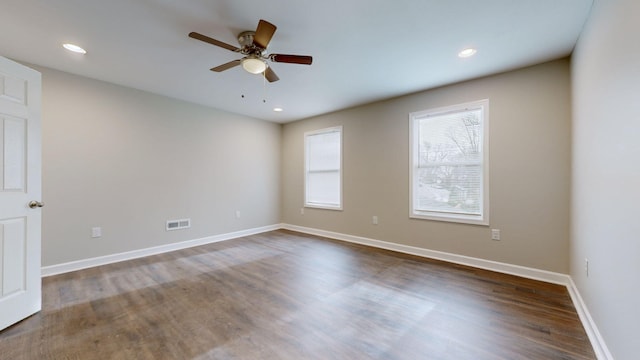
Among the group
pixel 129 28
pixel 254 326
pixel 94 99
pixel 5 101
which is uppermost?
pixel 129 28

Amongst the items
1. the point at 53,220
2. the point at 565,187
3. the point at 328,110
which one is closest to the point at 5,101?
the point at 53,220

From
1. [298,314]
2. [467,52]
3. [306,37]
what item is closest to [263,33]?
[306,37]

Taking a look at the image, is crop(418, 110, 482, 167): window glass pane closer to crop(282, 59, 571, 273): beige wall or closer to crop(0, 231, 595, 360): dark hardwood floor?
crop(282, 59, 571, 273): beige wall

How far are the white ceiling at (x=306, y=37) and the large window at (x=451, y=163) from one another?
20.7 inches

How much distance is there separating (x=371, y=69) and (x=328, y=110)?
6.53ft

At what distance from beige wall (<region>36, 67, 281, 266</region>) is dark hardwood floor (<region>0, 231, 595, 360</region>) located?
2.07ft

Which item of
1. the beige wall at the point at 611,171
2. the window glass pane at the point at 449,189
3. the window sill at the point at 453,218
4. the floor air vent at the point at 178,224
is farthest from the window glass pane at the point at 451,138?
the floor air vent at the point at 178,224

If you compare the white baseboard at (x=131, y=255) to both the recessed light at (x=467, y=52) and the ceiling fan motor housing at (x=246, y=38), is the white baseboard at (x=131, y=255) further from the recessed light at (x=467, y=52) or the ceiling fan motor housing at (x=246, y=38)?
the recessed light at (x=467, y=52)

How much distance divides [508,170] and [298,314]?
3.06m

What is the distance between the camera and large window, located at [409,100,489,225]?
3.46 m

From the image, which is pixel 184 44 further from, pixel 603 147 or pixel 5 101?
pixel 603 147

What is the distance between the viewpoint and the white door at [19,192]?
2062 mm

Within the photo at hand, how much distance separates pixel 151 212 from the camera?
409cm

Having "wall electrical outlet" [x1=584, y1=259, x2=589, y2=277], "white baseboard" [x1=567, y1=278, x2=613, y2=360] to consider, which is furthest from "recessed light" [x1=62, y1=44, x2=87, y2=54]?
"wall electrical outlet" [x1=584, y1=259, x2=589, y2=277]
